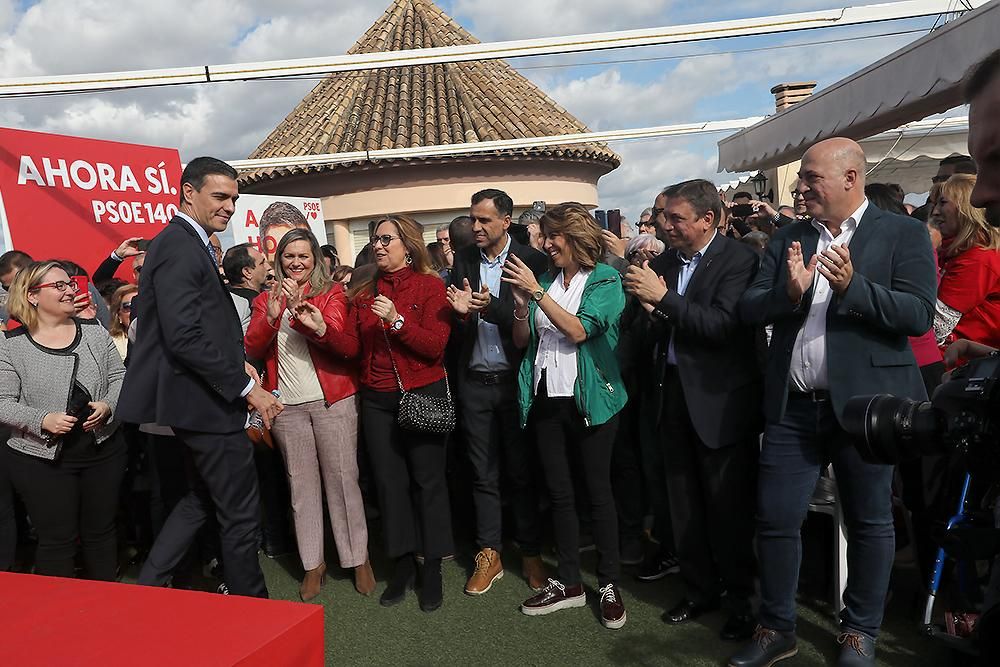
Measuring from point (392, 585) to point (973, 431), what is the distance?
3749 millimetres

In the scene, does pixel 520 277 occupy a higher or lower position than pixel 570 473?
higher

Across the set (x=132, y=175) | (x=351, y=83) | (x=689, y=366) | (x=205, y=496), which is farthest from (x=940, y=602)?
(x=351, y=83)

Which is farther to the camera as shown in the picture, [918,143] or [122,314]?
[918,143]

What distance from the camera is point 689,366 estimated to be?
12.4ft

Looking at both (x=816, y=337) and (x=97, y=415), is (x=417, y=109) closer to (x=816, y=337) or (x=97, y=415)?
(x=97, y=415)

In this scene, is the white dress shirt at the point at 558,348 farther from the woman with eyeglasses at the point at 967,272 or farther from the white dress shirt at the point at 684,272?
the woman with eyeglasses at the point at 967,272

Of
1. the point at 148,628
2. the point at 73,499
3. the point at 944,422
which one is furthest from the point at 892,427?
the point at 73,499

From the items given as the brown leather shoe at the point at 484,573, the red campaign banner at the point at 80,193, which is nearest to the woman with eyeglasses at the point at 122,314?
the red campaign banner at the point at 80,193

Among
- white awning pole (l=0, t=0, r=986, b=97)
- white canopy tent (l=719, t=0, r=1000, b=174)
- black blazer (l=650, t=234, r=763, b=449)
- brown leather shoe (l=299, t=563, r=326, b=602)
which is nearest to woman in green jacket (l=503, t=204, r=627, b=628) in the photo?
black blazer (l=650, t=234, r=763, b=449)

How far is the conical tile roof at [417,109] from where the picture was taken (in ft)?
59.2

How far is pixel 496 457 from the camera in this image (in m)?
4.54

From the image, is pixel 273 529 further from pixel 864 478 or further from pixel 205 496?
pixel 864 478

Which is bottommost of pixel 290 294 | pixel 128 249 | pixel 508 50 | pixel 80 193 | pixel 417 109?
pixel 290 294

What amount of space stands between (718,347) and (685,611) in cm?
135
